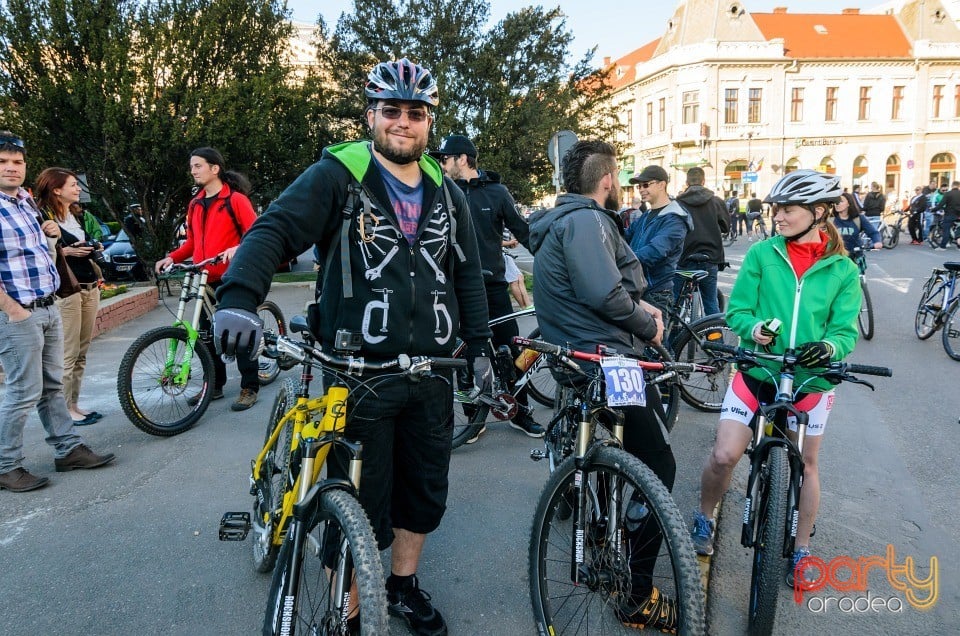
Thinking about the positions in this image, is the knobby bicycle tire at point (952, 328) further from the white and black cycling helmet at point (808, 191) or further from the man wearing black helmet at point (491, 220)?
the white and black cycling helmet at point (808, 191)

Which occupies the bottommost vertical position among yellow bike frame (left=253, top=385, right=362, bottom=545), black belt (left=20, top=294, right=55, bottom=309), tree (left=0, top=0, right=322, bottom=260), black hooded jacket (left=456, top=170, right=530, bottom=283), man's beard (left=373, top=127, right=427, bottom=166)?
yellow bike frame (left=253, top=385, right=362, bottom=545)

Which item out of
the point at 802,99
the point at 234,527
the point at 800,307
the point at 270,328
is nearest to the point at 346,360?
the point at 234,527

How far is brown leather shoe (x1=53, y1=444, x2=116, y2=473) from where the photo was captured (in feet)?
14.9

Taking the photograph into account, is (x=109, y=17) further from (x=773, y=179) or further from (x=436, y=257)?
(x=773, y=179)

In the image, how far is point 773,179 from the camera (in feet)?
160

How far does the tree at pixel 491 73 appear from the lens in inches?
676

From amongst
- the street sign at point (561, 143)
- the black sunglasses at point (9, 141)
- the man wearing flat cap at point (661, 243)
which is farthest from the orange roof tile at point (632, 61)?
the black sunglasses at point (9, 141)

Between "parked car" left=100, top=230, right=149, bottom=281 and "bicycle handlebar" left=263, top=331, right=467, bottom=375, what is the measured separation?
45.8 feet

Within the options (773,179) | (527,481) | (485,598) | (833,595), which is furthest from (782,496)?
(773,179)

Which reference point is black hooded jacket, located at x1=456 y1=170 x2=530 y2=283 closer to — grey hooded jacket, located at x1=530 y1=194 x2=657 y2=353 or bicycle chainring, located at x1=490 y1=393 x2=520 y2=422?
bicycle chainring, located at x1=490 y1=393 x2=520 y2=422

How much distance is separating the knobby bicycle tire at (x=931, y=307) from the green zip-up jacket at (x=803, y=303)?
623 centimetres

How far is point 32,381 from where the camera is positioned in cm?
418

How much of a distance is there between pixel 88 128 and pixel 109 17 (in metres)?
2.14

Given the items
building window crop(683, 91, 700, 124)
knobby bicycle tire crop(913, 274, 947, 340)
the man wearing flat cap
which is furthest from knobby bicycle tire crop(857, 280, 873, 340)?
building window crop(683, 91, 700, 124)
